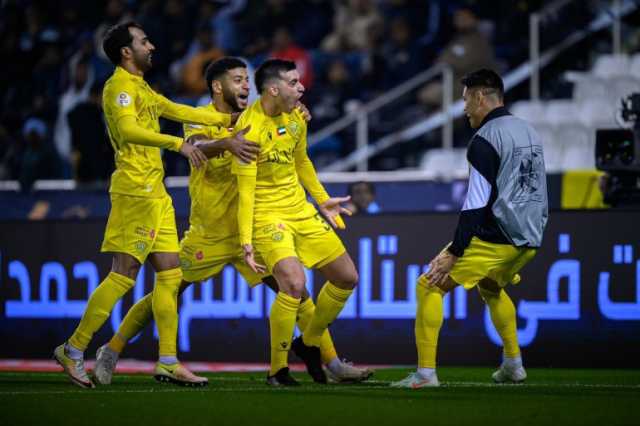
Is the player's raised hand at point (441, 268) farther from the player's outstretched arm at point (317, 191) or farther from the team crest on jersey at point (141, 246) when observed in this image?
the team crest on jersey at point (141, 246)

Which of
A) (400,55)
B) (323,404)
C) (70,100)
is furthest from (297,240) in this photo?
(70,100)

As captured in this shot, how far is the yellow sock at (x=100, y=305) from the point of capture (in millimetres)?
8281

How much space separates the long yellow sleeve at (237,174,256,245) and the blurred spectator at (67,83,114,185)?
483 centimetres

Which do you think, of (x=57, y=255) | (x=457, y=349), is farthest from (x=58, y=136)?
(x=457, y=349)

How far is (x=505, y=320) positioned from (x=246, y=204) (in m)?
1.92

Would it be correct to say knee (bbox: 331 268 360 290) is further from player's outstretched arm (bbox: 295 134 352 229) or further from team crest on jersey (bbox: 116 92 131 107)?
team crest on jersey (bbox: 116 92 131 107)

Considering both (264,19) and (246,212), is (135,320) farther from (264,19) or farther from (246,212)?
(264,19)

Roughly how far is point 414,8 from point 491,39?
138cm

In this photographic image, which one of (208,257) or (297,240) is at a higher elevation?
(297,240)

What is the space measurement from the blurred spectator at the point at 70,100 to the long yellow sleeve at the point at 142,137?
792 centimetres

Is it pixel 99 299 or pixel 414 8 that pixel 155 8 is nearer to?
pixel 414 8

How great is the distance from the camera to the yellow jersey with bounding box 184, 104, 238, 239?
28.7ft

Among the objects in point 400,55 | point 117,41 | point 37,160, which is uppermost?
point 400,55

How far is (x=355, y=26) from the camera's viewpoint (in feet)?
53.4
